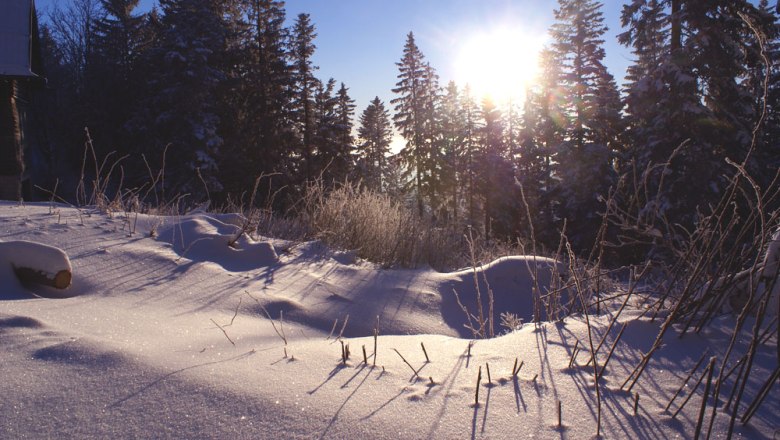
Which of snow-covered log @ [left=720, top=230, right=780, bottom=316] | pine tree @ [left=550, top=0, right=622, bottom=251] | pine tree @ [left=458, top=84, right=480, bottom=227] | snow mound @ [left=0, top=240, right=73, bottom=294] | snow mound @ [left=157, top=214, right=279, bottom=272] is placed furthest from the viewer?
pine tree @ [left=458, top=84, right=480, bottom=227]

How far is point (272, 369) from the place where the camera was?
1.48m

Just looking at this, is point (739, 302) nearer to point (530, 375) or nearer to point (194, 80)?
point (530, 375)

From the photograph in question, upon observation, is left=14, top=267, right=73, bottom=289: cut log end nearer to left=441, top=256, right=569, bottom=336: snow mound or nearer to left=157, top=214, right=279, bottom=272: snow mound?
left=157, top=214, right=279, bottom=272: snow mound

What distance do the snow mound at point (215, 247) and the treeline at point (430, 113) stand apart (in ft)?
33.0

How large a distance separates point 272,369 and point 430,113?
34.0 metres

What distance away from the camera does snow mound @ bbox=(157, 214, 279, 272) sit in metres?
3.27

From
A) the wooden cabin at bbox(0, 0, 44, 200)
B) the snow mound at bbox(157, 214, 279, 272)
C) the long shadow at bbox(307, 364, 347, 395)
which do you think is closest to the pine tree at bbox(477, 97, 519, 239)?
the wooden cabin at bbox(0, 0, 44, 200)

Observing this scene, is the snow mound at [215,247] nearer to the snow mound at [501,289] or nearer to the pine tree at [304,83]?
the snow mound at [501,289]

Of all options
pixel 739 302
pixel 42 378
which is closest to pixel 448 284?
pixel 739 302

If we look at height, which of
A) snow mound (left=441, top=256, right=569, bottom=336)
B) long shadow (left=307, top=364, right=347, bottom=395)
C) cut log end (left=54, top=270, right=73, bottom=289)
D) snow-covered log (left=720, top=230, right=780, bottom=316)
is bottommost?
snow mound (left=441, top=256, right=569, bottom=336)

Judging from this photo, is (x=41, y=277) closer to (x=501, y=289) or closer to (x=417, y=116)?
(x=501, y=289)

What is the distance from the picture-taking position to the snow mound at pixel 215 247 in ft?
10.7

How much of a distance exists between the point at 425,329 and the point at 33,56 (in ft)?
59.3

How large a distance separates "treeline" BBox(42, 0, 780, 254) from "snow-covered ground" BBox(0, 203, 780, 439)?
11434 millimetres
